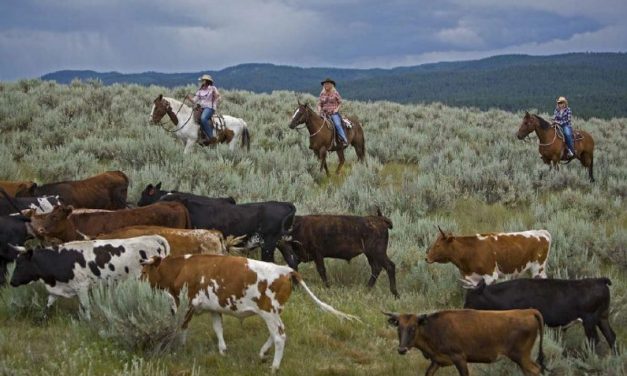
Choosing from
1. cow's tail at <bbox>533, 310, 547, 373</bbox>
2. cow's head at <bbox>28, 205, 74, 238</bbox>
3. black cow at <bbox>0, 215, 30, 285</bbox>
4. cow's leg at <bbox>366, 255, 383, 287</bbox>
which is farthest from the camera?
cow's leg at <bbox>366, 255, 383, 287</bbox>

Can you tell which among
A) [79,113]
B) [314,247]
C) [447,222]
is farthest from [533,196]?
[79,113]

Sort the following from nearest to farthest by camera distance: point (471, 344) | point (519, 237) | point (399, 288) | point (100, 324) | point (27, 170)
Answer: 1. point (471, 344)
2. point (100, 324)
3. point (519, 237)
4. point (399, 288)
5. point (27, 170)

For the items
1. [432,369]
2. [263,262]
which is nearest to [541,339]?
[432,369]

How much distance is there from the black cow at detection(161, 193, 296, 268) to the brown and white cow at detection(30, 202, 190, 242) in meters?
0.25

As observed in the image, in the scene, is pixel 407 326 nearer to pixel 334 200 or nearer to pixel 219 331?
pixel 219 331

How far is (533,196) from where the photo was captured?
1495cm

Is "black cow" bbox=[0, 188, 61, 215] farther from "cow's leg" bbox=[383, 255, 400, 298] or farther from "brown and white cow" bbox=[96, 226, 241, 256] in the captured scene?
"cow's leg" bbox=[383, 255, 400, 298]

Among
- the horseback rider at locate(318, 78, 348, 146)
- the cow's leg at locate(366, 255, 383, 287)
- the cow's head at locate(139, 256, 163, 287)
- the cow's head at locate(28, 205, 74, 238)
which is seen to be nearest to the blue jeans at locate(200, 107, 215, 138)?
the horseback rider at locate(318, 78, 348, 146)

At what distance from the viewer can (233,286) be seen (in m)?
6.43

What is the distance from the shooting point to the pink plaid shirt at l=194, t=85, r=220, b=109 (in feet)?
60.5

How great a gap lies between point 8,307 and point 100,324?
4.88 ft

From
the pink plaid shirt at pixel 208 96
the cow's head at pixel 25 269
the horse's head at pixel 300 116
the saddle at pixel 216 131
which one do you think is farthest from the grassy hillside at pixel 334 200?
the pink plaid shirt at pixel 208 96

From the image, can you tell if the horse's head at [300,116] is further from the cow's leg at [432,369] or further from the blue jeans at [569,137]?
the cow's leg at [432,369]

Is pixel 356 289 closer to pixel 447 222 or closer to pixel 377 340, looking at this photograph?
pixel 377 340
